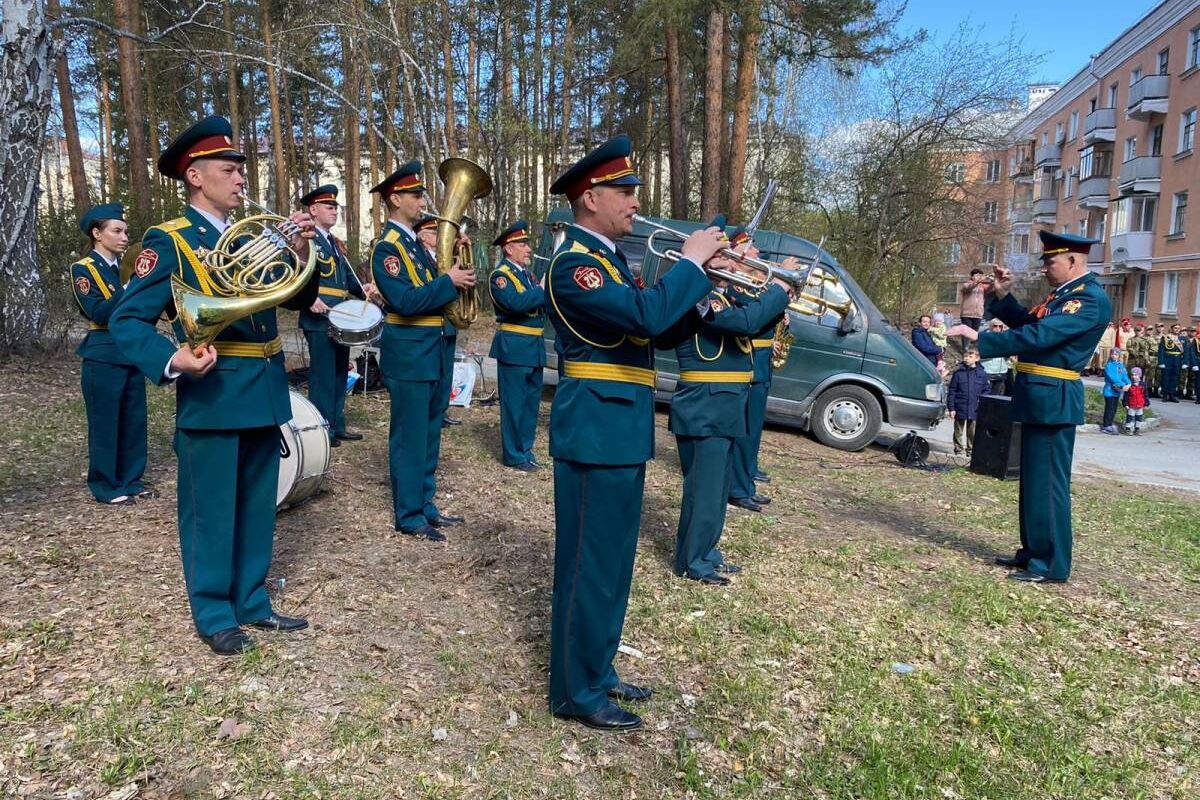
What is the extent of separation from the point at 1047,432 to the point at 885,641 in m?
1.96

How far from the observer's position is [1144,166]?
33688 millimetres

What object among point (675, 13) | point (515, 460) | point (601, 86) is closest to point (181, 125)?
point (601, 86)

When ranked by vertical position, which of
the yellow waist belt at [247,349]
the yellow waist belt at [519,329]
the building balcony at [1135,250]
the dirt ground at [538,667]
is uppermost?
the building balcony at [1135,250]

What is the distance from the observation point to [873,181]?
72.2 feet

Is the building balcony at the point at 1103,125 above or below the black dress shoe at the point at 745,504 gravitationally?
above

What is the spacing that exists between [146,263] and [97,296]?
2.83 meters

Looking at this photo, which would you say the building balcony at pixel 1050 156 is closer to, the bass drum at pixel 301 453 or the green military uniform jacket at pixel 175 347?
the bass drum at pixel 301 453

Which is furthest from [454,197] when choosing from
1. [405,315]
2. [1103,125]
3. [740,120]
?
[1103,125]

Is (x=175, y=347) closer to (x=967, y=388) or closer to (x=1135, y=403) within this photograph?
(x=967, y=388)

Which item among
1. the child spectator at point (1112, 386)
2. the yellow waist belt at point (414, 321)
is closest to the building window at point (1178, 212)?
the child spectator at point (1112, 386)

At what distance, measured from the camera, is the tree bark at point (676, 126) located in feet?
53.7

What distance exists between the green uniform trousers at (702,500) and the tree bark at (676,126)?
12.3 metres

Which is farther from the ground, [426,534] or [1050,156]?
[1050,156]

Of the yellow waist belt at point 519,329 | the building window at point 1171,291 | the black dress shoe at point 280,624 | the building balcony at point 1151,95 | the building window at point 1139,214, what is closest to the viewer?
the black dress shoe at point 280,624
